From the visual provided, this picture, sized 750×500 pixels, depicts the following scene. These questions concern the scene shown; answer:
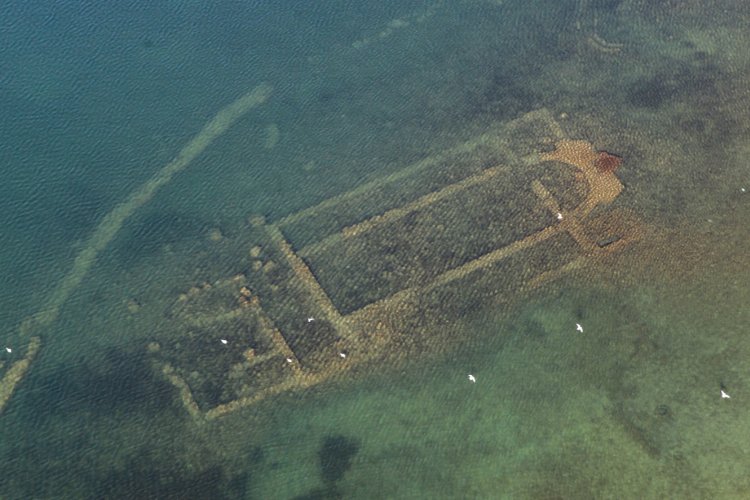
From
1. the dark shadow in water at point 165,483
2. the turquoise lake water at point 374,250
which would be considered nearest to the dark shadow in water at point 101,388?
the turquoise lake water at point 374,250

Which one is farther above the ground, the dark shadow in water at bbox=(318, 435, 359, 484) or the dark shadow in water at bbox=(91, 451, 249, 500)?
the dark shadow in water at bbox=(91, 451, 249, 500)

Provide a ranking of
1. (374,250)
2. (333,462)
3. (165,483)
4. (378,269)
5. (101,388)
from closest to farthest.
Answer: (165,483) → (333,462) → (101,388) → (378,269) → (374,250)

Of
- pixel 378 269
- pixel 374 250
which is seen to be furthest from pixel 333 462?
pixel 374 250

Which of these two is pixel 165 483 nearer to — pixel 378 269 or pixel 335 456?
pixel 335 456

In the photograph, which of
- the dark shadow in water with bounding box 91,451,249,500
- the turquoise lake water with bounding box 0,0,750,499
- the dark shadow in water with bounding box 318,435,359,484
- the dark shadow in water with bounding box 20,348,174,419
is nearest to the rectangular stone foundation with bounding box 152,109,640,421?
the turquoise lake water with bounding box 0,0,750,499

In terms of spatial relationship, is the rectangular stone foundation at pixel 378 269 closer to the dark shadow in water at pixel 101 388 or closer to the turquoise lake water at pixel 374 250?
the turquoise lake water at pixel 374 250

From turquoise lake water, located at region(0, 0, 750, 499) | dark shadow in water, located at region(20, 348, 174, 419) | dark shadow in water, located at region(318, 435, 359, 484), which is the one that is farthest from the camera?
dark shadow in water, located at region(20, 348, 174, 419)

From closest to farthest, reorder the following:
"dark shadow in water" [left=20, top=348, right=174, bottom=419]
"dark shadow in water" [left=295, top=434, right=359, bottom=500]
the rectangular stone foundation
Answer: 1. "dark shadow in water" [left=295, top=434, right=359, bottom=500]
2. "dark shadow in water" [left=20, top=348, right=174, bottom=419]
3. the rectangular stone foundation

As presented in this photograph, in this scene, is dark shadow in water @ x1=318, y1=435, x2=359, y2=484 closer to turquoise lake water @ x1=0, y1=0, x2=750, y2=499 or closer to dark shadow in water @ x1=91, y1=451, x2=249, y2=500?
turquoise lake water @ x1=0, y1=0, x2=750, y2=499

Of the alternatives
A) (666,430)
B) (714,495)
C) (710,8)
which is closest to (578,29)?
(710,8)
